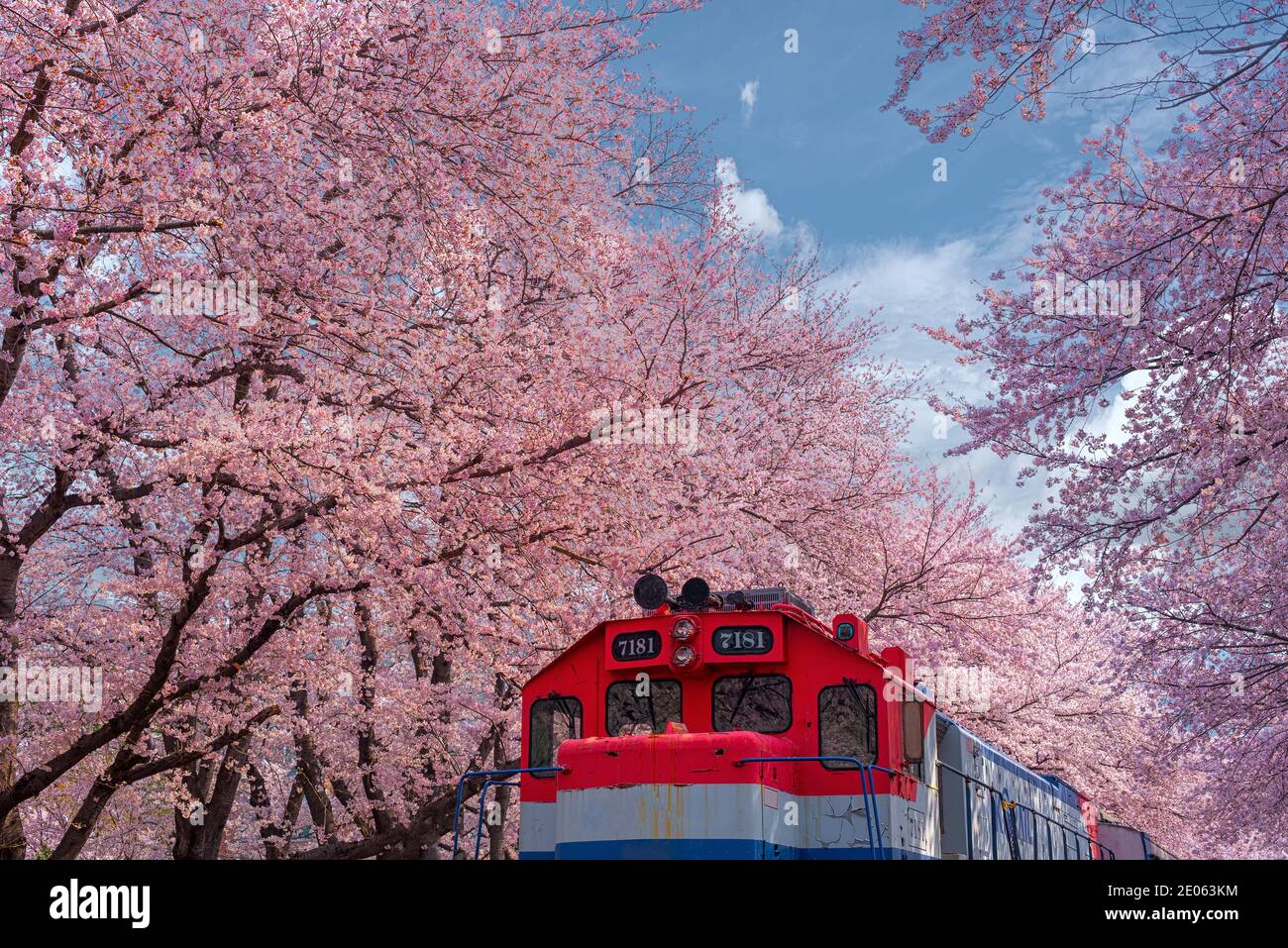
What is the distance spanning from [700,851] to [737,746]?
0.83m

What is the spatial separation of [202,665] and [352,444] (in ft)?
14.9

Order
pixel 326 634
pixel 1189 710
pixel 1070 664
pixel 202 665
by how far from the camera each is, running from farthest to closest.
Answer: pixel 1070 664 < pixel 1189 710 < pixel 326 634 < pixel 202 665

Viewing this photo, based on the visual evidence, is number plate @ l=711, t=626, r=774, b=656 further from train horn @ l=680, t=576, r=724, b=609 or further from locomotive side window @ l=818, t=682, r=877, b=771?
locomotive side window @ l=818, t=682, r=877, b=771

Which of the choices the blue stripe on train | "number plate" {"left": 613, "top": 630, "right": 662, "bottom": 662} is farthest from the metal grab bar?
"number plate" {"left": 613, "top": 630, "right": 662, "bottom": 662}

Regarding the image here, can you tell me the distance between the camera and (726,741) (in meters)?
8.65

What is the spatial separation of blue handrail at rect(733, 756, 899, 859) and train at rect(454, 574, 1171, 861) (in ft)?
0.08

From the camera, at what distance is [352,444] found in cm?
1252

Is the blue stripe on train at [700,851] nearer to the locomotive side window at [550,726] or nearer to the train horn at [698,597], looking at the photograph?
the locomotive side window at [550,726]

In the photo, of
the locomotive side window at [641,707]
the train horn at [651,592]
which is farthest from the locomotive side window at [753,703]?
the train horn at [651,592]

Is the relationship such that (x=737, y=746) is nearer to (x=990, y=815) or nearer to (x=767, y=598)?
(x=767, y=598)

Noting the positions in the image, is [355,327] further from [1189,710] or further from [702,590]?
[1189,710]

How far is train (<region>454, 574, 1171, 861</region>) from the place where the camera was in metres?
8.52

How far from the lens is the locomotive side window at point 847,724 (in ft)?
29.1
